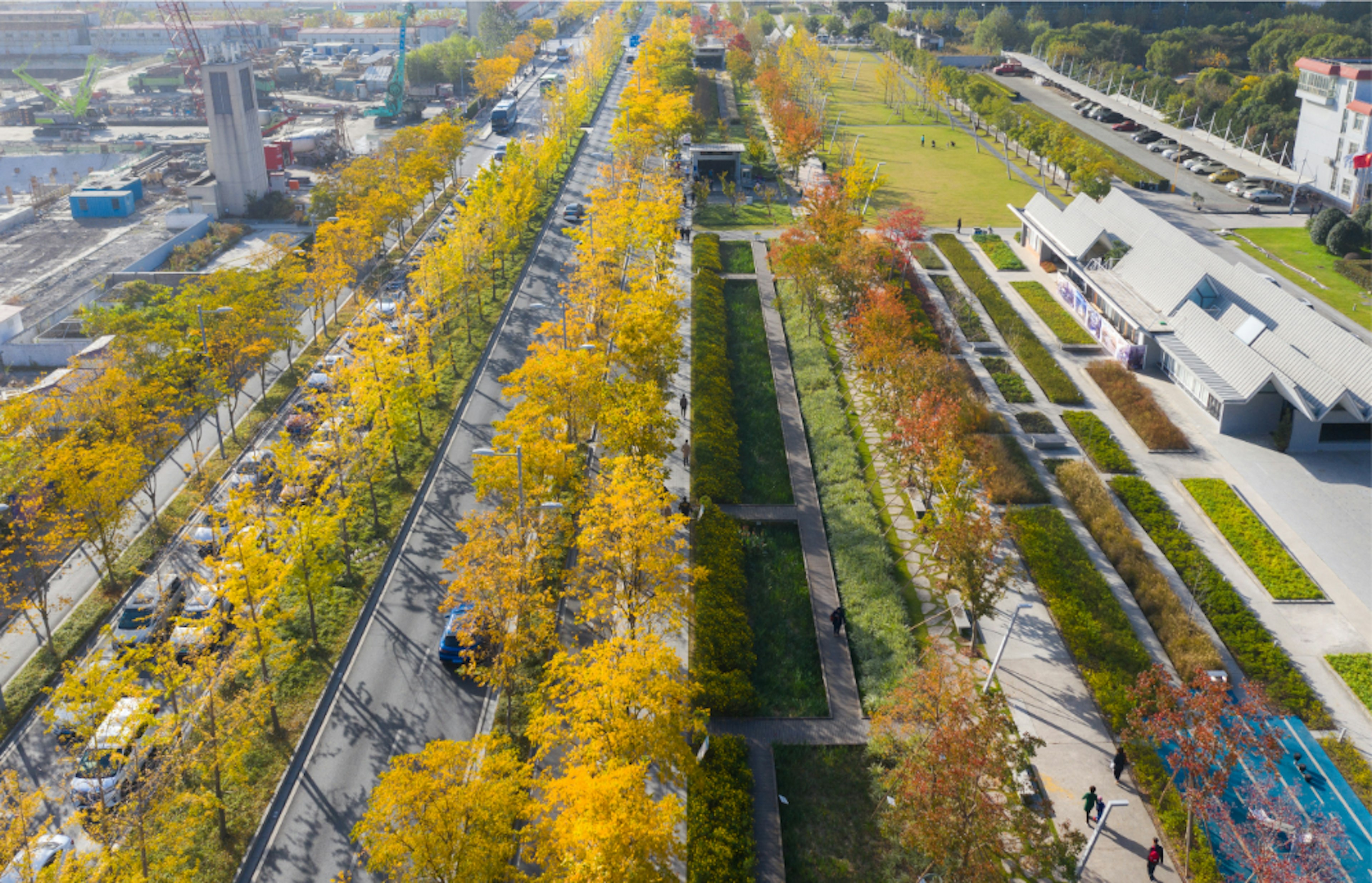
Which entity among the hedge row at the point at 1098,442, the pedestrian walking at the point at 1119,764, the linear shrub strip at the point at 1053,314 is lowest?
the pedestrian walking at the point at 1119,764

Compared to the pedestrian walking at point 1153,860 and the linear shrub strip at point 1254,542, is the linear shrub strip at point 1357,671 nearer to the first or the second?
the linear shrub strip at point 1254,542

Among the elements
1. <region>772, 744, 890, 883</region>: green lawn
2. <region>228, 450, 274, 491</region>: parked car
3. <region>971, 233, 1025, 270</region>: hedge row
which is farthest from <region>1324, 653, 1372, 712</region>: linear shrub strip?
<region>228, 450, 274, 491</region>: parked car

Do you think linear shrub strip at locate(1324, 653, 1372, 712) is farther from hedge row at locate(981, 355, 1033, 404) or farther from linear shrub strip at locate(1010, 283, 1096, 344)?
linear shrub strip at locate(1010, 283, 1096, 344)

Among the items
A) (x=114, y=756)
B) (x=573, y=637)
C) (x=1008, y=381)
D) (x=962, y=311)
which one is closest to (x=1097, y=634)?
(x=573, y=637)

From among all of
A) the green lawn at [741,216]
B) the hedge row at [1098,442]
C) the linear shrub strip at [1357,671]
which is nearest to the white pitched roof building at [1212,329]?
the hedge row at [1098,442]

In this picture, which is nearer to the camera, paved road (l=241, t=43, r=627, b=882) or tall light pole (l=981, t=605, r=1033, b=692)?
paved road (l=241, t=43, r=627, b=882)

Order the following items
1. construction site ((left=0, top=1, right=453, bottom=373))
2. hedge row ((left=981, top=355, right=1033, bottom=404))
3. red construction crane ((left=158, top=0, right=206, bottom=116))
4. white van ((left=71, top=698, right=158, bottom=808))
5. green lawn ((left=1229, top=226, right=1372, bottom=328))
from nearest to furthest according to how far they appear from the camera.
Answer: white van ((left=71, top=698, right=158, bottom=808)) → hedge row ((left=981, top=355, right=1033, bottom=404)) → green lawn ((left=1229, top=226, right=1372, bottom=328)) → construction site ((left=0, top=1, right=453, bottom=373)) → red construction crane ((left=158, top=0, right=206, bottom=116))
